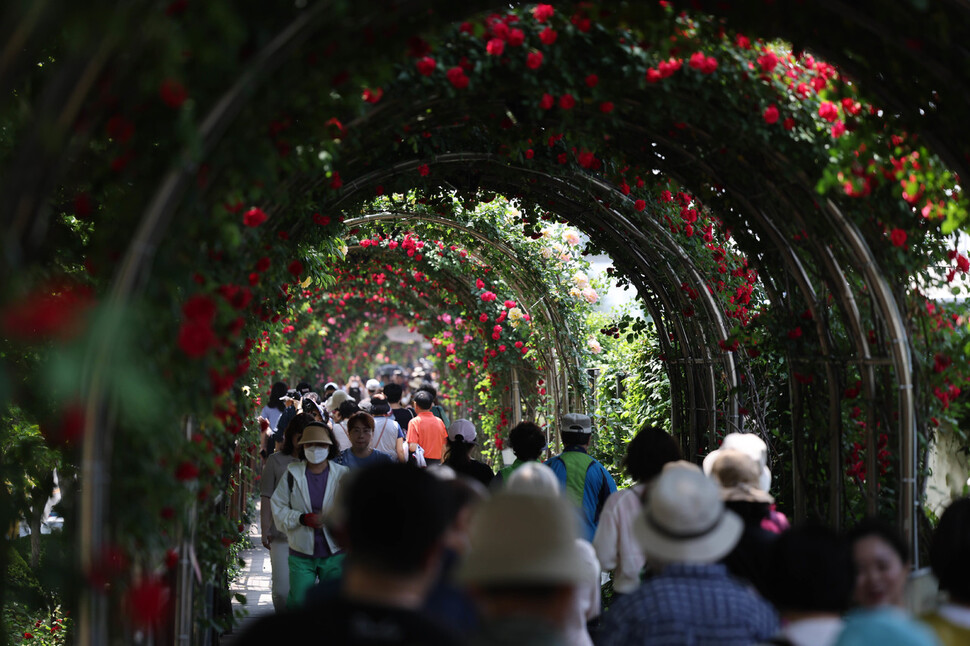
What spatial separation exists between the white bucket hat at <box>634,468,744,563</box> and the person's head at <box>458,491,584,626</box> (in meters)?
0.81

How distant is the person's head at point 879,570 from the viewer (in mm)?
2984

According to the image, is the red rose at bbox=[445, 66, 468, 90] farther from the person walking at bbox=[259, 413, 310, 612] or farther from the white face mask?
the person walking at bbox=[259, 413, 310, 612]

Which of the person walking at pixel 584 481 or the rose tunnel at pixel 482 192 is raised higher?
the rose tunnel at pixel 482 192

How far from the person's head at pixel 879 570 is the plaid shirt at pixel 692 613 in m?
0.40

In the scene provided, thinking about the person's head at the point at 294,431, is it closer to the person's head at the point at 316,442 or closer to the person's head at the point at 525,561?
the person's head at the point at 316,442

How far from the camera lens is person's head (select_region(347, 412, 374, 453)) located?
6.33 metres

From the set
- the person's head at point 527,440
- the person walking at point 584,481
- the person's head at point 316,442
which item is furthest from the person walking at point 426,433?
the person walking at point 584,481

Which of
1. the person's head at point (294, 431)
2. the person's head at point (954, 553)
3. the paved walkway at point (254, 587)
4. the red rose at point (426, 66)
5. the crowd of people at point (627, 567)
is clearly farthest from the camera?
the paved walkway at point (254, 587)

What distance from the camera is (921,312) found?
4.82 m

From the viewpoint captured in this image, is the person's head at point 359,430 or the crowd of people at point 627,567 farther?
the person's head at point 359,430

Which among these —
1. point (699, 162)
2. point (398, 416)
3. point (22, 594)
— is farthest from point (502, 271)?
point (22, 594)

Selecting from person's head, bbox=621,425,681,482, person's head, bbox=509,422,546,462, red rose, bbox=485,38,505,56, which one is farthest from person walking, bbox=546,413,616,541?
red rose, bbox=485,38,505,56

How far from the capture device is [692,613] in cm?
267

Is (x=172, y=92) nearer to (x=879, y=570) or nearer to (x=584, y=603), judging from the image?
(x=584, y=603)
